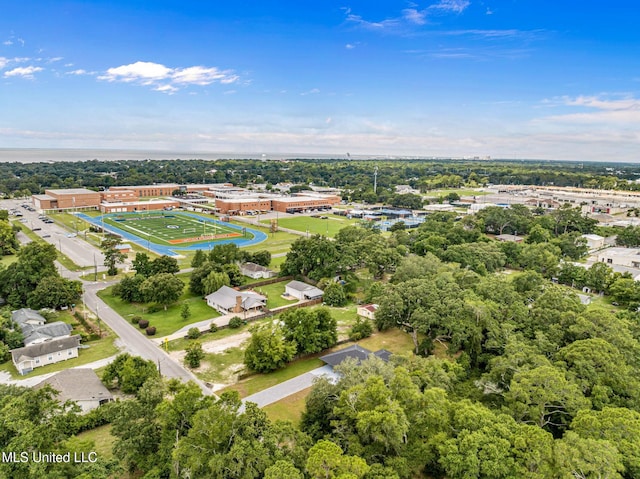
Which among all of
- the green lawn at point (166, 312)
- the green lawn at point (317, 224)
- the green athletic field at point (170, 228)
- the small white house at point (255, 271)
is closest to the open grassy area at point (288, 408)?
the green lawn at point (166, 312)

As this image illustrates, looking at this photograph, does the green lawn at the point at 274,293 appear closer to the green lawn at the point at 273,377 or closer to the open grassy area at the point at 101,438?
the green lawn at the point at 273,377

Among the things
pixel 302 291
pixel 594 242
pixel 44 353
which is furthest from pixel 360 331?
pixel 594 242

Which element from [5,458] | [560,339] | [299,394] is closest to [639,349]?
[560,339]

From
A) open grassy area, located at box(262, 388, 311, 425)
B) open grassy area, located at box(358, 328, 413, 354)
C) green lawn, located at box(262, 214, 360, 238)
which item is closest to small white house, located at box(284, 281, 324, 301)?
open grassy area, located at box(358, 328, 413, 354)

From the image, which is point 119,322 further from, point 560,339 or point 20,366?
point 560,339

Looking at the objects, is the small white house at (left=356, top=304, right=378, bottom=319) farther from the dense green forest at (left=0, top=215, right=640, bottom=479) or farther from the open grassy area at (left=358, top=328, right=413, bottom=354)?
the dense green forest at (left=0, top=215, right=640, bottom=479)
